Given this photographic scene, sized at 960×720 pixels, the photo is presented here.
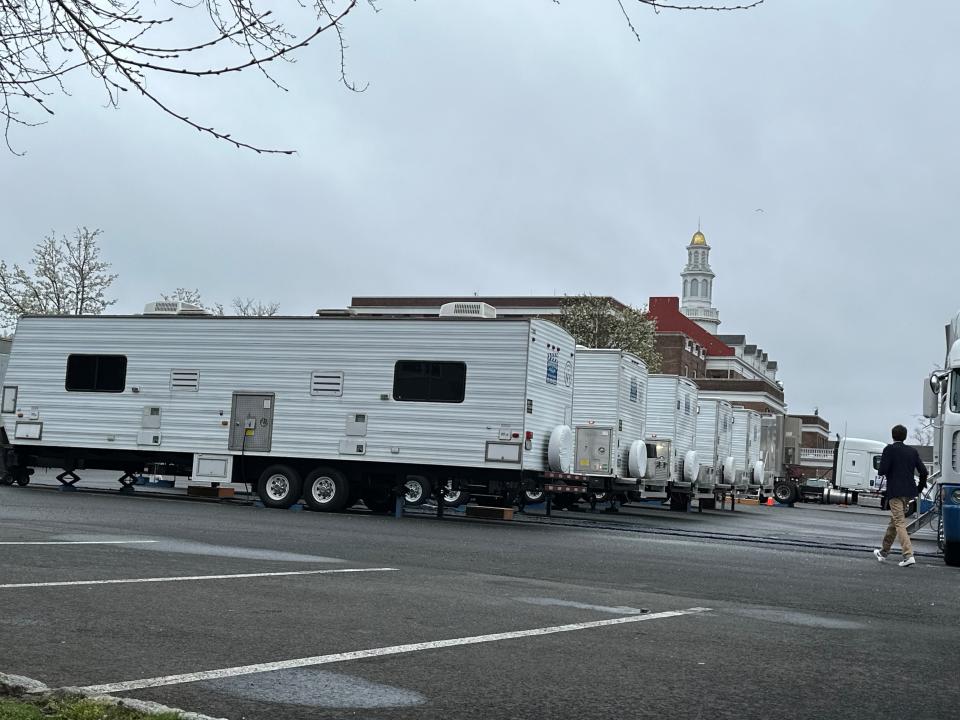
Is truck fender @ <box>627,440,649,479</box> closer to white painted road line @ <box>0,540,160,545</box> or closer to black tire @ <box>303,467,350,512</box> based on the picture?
black tire @ <box>303,467,350,512</box>

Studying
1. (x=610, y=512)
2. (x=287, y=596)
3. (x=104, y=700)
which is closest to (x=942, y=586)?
(x=287, y=596)

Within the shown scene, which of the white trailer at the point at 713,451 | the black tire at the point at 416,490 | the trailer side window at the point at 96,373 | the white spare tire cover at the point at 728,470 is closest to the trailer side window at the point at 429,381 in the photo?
the black tire at the point at 416,490

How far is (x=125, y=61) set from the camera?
5992 mm

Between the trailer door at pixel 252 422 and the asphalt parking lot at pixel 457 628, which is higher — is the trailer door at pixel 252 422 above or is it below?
above

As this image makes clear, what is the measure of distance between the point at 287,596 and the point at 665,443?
2400cm

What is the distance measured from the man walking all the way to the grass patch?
540 inches

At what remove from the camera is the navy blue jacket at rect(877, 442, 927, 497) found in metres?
17.2

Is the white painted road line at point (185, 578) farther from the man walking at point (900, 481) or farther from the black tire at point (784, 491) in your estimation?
the black tire at point (784, 491)

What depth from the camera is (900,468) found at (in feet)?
56.7

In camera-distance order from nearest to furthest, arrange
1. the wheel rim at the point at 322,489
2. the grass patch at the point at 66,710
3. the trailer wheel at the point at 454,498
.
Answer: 1. the grass patch at the point at 66,710
2. the wheel rim at the point at 322,489
3. the trailer wheel at the point at 454,498

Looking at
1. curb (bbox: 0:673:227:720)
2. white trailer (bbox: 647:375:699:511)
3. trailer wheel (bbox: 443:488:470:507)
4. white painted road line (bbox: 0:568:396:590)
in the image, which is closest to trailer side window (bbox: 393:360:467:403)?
trailer wheel (bbox: 443:488:470:507)

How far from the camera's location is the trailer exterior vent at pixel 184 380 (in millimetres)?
25359

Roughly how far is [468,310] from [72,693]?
61.9ft

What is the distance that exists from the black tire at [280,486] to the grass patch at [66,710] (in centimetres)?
1922
